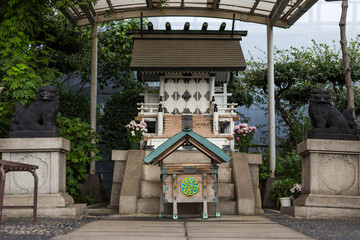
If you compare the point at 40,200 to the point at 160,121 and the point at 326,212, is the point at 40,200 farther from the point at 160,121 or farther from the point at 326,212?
the point at 160,121

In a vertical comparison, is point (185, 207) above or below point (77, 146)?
below

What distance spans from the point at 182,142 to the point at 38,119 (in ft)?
9.21

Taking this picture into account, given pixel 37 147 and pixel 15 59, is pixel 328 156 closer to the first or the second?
pixel 37 147

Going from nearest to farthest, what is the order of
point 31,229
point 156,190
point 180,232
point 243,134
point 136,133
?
point 180,232 < point 31,229 < point 156,190 < point 136,133 < point 243,134

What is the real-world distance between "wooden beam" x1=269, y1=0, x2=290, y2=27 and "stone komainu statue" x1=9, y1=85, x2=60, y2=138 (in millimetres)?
7580

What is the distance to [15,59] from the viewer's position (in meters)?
11.5

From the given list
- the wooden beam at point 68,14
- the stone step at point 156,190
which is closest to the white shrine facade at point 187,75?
the wooden beam at point 68,14

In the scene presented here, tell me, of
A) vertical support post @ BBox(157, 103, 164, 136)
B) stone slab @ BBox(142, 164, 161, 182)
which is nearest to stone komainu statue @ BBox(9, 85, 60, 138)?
stone slab @ BBox(142, 164, 161, 182)

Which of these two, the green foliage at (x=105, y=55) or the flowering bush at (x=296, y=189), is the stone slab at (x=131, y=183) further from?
the green foliage at (x=105, y=55)

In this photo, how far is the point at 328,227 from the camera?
6.59 m

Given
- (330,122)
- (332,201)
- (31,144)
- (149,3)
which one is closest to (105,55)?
(149,3)

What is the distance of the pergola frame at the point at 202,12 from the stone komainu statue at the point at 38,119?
19.1 feet

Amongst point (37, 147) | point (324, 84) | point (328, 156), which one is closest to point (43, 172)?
point (37, 147)

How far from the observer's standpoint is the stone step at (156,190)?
404 inches
